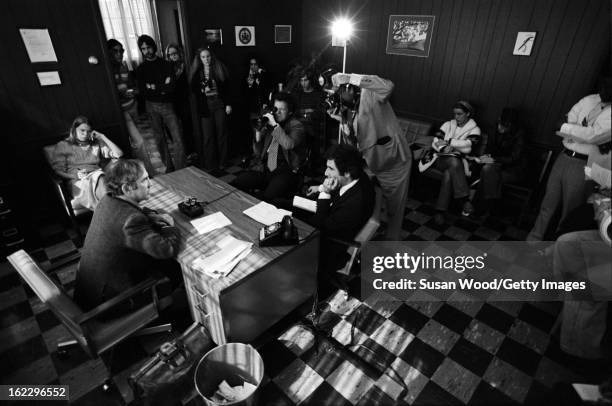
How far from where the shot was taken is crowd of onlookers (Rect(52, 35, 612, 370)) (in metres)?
2.34

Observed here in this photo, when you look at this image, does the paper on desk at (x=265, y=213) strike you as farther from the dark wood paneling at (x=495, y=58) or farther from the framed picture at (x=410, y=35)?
the framed picture at (x=410, y=35)

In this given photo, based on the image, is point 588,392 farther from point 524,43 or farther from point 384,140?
point 524,43

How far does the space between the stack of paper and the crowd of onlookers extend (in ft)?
0.80

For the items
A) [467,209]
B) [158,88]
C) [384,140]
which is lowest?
[467,209]

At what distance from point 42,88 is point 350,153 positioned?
11.3 ft

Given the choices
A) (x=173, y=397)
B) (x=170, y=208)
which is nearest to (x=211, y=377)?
(x=173, y=397)

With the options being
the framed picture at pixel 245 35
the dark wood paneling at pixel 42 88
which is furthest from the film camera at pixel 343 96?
the dark wood paneling at pixel 42 88

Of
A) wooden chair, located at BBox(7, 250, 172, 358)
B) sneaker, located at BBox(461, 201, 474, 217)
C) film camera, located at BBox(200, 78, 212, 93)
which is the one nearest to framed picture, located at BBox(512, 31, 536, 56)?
sneaker, located at BBox(461, 201, 474, 217)

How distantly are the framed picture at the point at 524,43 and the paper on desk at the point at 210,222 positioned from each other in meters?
4.02

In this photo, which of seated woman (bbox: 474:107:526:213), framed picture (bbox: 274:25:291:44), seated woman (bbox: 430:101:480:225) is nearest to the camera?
seated woman (bbox: 474:107:526:213)

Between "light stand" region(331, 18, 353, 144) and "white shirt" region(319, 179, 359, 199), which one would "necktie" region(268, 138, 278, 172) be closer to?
"light stand" region(331, 18, 353, 144)

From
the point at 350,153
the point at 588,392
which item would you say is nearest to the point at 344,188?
the point at 350,153

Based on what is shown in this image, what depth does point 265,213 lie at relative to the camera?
8.73 ft

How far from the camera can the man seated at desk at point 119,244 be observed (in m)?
2.07
